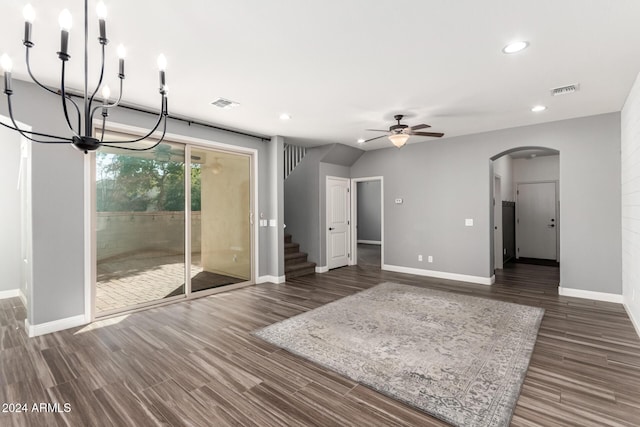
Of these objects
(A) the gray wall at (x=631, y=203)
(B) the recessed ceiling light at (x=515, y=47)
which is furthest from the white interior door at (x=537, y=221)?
(B) the recessed ceiling light at (x=515, y=47)

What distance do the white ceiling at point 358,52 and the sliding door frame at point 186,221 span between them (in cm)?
51

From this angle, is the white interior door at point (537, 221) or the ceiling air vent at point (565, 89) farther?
the white interior door at point (537, 221)

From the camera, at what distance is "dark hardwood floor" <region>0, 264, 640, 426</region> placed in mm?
2055

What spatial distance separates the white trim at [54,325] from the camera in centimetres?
334

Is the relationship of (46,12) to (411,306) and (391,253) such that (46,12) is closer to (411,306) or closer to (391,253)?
(411,306)

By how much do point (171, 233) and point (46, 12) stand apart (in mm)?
2973

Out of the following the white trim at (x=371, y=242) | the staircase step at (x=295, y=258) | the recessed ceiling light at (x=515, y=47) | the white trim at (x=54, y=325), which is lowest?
the white trim at (x=54, y=325)

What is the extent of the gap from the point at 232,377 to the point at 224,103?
10.6 ft

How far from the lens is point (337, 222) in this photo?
725 cm

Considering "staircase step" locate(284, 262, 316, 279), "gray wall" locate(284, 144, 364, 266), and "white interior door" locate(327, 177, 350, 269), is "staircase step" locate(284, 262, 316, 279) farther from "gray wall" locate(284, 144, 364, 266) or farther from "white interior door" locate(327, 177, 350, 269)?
"white interior door" locate(327, 177, 350, 269)

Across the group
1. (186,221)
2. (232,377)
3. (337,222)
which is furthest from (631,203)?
(186,221)

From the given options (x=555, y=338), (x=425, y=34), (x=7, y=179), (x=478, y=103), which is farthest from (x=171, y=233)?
(x=555, y=338)

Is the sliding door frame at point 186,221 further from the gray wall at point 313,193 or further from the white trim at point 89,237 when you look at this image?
the gray wall at point 313,193

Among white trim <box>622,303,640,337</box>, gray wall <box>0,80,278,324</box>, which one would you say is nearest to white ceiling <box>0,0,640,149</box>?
gray wall <box>0,80,278,324</box>
